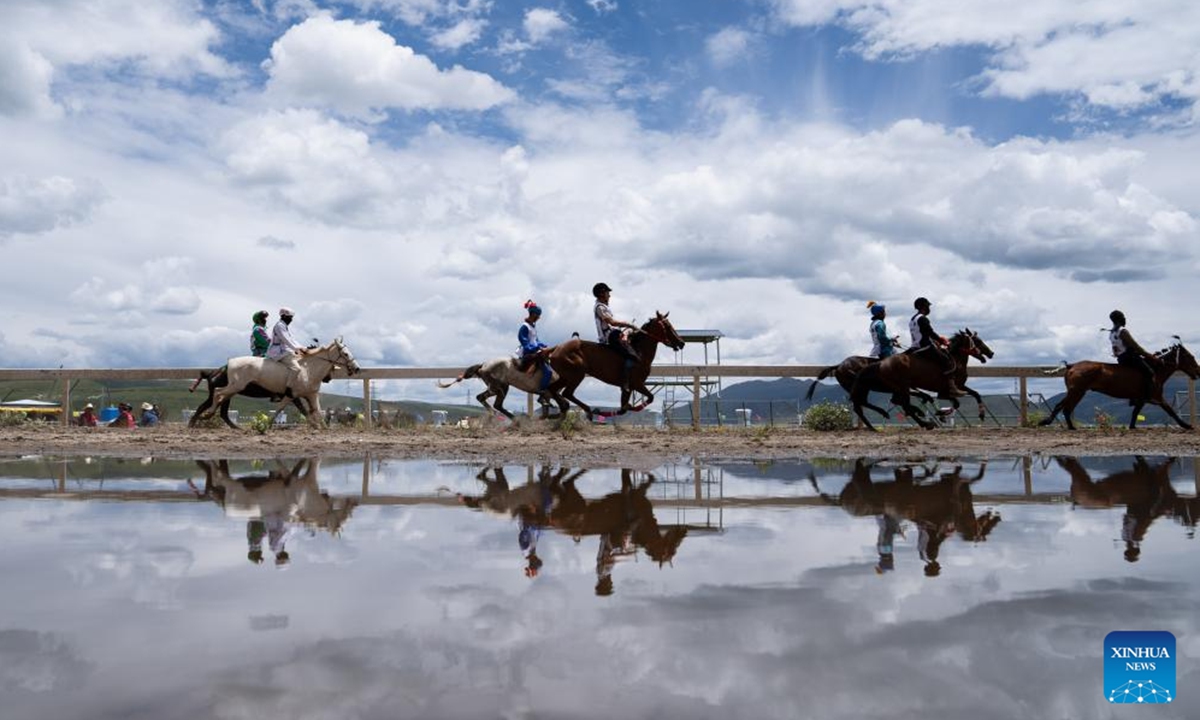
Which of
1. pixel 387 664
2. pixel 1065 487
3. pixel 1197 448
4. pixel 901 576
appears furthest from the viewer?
pixel 1197 448

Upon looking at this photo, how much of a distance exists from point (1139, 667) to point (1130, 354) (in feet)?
64.2

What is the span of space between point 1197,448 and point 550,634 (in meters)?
13.6

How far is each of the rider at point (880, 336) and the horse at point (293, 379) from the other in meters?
10.8

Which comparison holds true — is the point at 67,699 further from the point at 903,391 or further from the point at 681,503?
the point at 903,391

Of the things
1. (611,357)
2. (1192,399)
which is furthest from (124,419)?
(1192,399)

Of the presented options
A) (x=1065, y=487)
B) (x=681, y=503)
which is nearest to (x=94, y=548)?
(x=681, y=503)

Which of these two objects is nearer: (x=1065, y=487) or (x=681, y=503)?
(x=681, y=503)

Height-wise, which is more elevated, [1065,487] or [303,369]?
[303,369]

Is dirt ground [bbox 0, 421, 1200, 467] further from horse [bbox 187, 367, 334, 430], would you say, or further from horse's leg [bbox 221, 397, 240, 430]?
horse [bbox 187, 367, 334, 430]

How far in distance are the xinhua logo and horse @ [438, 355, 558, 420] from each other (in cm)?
1526

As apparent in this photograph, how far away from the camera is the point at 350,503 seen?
7.53 meters

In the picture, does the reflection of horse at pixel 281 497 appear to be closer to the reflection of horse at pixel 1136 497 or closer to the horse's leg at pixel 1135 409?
the reflection of horse at pixel 1136 497

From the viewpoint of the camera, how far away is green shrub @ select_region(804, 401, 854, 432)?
63.6 feet

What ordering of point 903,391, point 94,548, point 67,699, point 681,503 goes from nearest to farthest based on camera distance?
1. point 67,699
2. point 94,548
3. point 681,503
4. point 903,391
